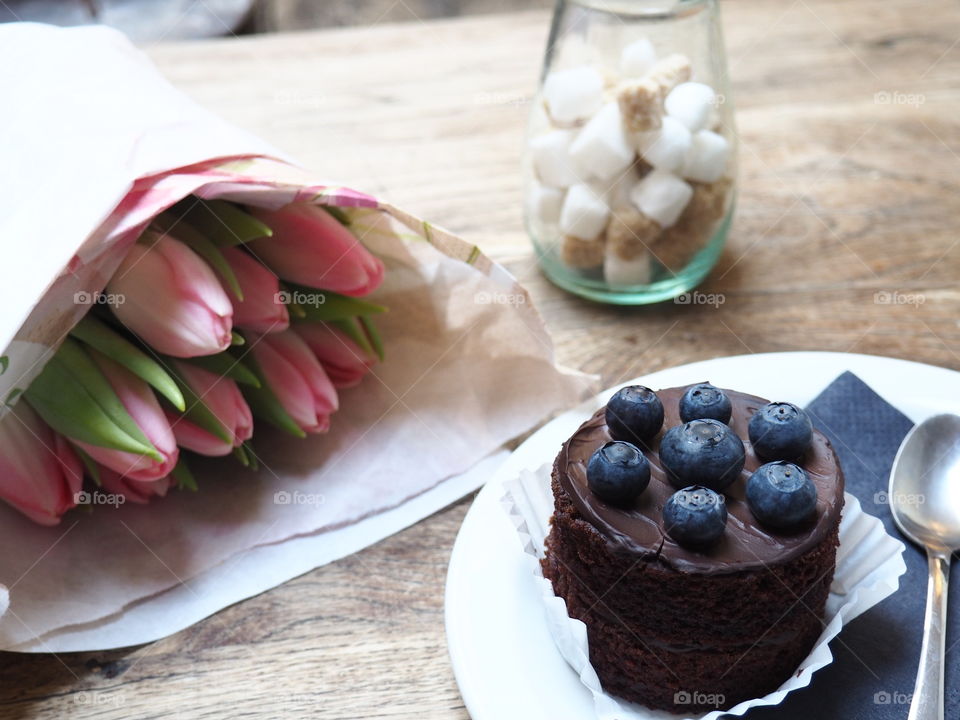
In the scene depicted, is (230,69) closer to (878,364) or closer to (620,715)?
(878,364)

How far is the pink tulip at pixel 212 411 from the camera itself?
779 millimetres

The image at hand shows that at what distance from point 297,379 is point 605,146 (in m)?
0.34

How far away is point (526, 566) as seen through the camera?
704 mm

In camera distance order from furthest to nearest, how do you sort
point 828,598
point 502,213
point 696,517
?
point 502,213 < point 828,598 < point 696,517

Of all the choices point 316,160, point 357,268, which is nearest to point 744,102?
point 316,160

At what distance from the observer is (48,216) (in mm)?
701

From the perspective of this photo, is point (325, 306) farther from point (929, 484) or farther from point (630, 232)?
point (929, 484)

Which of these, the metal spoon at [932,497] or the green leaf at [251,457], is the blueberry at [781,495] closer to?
the metal spoon at [932,497]

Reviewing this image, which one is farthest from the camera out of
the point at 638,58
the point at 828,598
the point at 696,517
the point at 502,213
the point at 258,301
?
the point at 502,213

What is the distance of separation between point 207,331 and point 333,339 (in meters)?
0.17

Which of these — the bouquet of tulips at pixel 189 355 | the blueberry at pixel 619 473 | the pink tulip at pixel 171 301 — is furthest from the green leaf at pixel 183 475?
the blueberry at pixel 619 473

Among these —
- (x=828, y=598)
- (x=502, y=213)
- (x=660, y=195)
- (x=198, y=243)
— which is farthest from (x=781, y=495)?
(x=502, y=213)

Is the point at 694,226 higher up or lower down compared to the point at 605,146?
lower down

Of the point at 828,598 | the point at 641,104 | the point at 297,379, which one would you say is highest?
the point at 641,104
